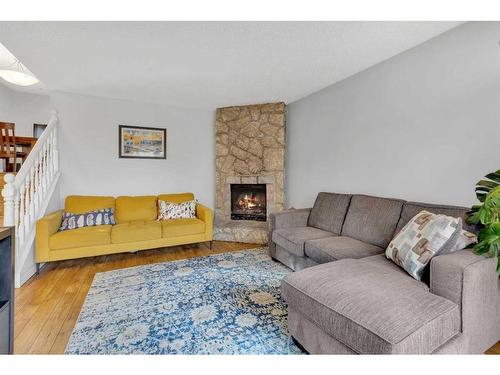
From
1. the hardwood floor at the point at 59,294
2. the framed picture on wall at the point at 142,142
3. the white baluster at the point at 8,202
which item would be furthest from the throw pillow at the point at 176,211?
the white baluster at the point at 8,202

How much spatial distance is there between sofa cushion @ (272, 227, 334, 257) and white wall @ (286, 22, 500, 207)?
768 mm

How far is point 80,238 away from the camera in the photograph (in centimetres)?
266

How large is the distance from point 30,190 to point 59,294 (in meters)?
1.41

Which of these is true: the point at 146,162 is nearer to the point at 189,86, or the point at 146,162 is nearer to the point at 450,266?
the point at 189,86

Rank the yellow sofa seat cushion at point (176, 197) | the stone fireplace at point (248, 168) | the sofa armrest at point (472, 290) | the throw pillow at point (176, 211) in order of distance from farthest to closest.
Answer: the stone fireplace at point (248, 168) → the yellow sofa seat cushion at point (176, 197) → the throw pillow at point (176, 211) → the sofa armrest at point (472, 290)

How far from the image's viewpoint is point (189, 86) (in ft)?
10.3

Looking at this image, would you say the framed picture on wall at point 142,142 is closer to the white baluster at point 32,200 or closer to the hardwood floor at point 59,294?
the white baluster at point 32,200

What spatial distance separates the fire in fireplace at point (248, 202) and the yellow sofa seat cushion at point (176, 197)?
2.64 ft

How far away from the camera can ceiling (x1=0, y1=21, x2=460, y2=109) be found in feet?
6.17

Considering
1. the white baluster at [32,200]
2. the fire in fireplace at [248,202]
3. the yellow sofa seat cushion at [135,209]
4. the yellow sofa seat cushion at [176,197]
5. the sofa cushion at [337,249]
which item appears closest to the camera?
the sofa cushion at [337,249]

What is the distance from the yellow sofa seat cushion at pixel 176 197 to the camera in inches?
144

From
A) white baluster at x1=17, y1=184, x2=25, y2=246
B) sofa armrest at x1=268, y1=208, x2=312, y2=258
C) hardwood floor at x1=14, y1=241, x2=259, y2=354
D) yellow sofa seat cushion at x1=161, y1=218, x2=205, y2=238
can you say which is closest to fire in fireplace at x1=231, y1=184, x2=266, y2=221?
hardwood floor at x1=14, y1=241, x2=259, y2=354
